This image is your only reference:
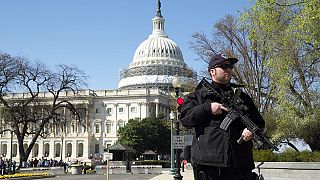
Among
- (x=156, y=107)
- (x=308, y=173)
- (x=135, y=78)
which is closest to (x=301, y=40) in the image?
(x=308, y=173)

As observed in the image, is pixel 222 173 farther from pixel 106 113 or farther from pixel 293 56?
pixel 106 113

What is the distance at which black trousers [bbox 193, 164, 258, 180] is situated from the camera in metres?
5.16

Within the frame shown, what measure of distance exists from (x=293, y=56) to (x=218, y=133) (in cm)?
1795

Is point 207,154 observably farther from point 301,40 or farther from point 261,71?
point 261,71

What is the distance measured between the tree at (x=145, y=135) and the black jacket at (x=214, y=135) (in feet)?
294

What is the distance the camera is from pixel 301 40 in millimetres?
19672

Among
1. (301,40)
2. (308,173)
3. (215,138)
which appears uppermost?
(301,40)

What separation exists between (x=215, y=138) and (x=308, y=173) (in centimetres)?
1526

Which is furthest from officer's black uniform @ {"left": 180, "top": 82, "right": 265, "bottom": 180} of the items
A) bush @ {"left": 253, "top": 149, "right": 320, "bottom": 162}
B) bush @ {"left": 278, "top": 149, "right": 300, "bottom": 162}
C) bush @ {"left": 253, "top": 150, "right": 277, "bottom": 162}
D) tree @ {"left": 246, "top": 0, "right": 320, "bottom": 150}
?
bush @ {"left": 253, "top": 150, "right": 277, "bottom": 162}

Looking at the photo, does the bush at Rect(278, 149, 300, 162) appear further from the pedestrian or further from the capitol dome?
the capitol dome

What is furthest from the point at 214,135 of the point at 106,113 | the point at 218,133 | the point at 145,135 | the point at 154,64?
the point at 154,64

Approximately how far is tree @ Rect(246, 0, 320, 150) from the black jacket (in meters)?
12.6

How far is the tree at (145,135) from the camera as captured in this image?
94938 mm

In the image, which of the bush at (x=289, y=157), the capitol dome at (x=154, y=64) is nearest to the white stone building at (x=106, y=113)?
the capitol dome at (x=154, y=64)
